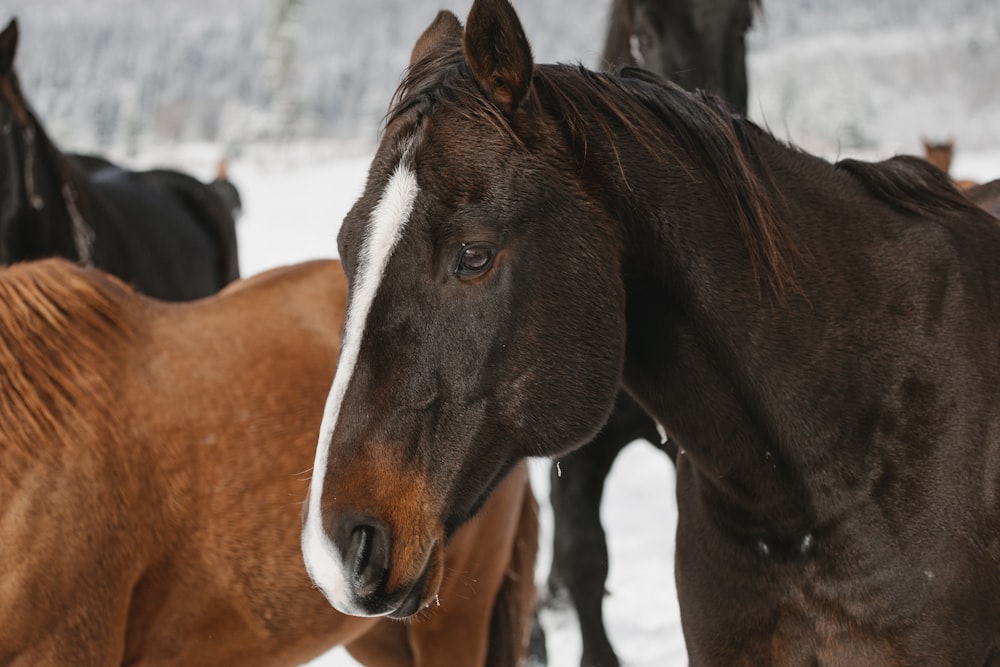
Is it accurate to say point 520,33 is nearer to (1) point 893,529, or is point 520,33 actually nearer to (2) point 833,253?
(2) point 833,253

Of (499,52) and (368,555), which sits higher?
(499,52)

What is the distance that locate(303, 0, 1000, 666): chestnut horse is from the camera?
1661 mm

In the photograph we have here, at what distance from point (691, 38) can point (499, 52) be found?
2.73 metres

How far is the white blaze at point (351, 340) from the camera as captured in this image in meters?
1.56

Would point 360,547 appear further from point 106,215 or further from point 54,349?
point 106,215

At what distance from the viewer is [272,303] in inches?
123

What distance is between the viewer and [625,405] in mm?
3646

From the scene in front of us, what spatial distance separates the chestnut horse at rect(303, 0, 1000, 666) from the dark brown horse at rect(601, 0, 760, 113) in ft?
7.40

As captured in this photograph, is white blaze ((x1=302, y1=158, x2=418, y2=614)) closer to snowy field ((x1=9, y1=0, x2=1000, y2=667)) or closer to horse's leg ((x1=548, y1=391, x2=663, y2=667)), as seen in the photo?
snowy field ((x1=9, y1=0, x2=1000, y2=667))

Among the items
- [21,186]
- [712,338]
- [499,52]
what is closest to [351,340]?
[499,52]

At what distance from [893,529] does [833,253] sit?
55 cm

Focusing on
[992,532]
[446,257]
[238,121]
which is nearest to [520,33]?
[446,257]

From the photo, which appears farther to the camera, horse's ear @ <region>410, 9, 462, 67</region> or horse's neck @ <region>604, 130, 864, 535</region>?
horse's ear @ <region>410, 9, 462, 67</region>

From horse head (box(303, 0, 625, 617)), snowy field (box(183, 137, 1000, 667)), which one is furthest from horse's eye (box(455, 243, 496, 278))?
snowy field (box(183, 137, 1000, 667))
